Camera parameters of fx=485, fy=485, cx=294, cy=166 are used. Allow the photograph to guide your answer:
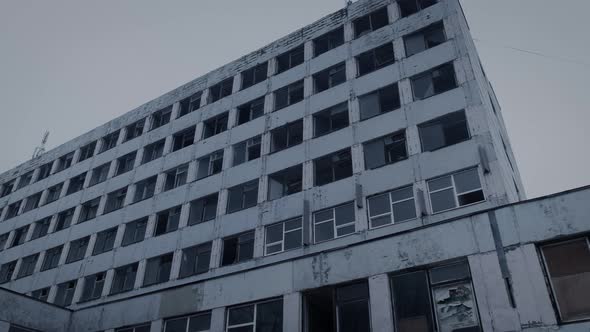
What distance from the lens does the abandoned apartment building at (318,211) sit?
1605 cm

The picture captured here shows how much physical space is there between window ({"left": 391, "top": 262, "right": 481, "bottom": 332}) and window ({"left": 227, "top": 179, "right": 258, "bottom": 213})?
38.0ft

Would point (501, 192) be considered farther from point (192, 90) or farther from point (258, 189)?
point (192, 90)

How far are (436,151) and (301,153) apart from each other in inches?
297

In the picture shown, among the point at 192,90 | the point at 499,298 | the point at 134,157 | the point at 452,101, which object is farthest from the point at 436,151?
the point at 134,157

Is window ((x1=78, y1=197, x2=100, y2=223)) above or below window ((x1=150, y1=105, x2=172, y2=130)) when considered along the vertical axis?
below

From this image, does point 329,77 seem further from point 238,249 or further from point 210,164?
point 238,249

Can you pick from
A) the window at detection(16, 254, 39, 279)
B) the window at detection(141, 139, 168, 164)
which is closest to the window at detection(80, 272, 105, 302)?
the window at detection(16, 254, 39, 279)

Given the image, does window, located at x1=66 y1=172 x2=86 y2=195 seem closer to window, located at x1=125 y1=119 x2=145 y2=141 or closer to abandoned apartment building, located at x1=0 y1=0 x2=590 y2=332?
abandoned apartment building, located at x1=0 y1=0 x2=590 y2=332

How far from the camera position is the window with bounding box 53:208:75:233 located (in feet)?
121

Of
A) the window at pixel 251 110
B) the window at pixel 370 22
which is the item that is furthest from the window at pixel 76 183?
the window at pixel 370 22

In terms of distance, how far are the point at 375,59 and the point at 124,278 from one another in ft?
65.8

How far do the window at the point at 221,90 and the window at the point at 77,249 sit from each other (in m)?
13.3

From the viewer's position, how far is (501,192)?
65.0 ft

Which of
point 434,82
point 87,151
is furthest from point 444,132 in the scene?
point 87,151
